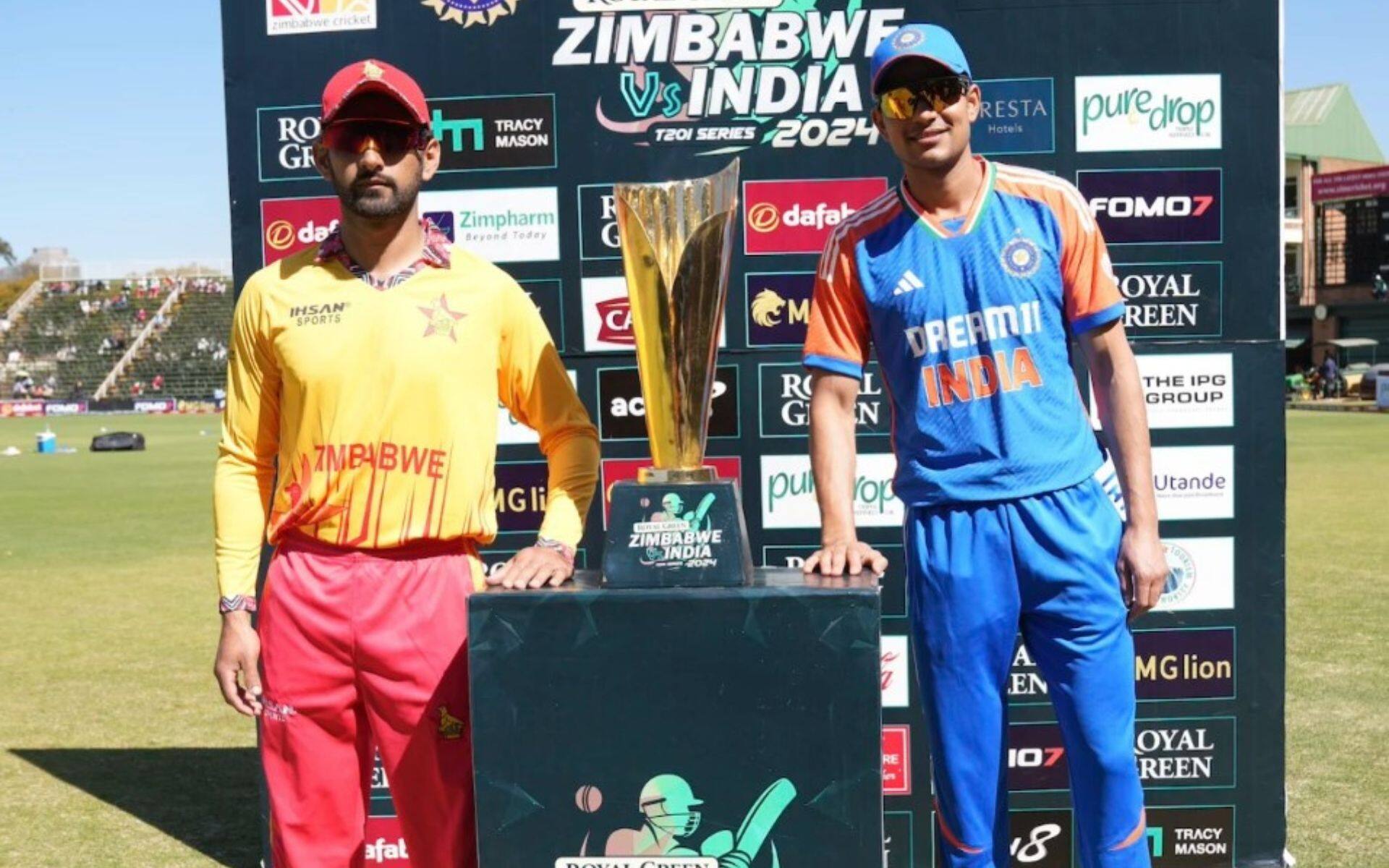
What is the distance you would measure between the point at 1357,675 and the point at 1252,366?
3.05 meters

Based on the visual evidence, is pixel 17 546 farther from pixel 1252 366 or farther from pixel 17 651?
pixel 1252 366

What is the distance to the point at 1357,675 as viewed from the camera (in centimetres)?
711

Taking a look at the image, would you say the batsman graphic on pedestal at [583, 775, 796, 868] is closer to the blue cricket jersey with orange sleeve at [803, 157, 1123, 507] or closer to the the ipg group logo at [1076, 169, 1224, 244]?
the blue cricket jersey with orange sleeve at [803, 157, 1123, 507]

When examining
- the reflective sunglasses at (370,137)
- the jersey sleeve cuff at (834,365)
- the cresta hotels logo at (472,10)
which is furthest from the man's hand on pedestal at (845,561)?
the cresta hotels logo at (472,10)

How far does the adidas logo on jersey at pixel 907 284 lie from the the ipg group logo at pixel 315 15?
2.46m

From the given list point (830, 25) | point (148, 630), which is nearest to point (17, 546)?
point (148, 630)

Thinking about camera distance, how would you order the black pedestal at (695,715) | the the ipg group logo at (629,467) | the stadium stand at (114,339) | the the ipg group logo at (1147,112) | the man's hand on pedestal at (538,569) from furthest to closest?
1. the stadium stand at (114,339)
2. the the ipg group logo at (629,467)
3. the the ipg group logo at (1147,112)
4. the man's hand on pedestal at (538,569)
5. the black pedestal at (695,715)

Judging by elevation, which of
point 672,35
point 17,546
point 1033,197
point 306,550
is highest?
point 672,35

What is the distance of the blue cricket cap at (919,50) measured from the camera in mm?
2916

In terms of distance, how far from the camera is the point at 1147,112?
470 centimetres

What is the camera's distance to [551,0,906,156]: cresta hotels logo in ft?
15.5

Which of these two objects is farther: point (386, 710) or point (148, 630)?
point (148, 630)

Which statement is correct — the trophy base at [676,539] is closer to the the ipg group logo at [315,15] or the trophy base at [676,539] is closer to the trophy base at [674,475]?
the trophy base at [674,475]

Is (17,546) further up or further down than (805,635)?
further down
